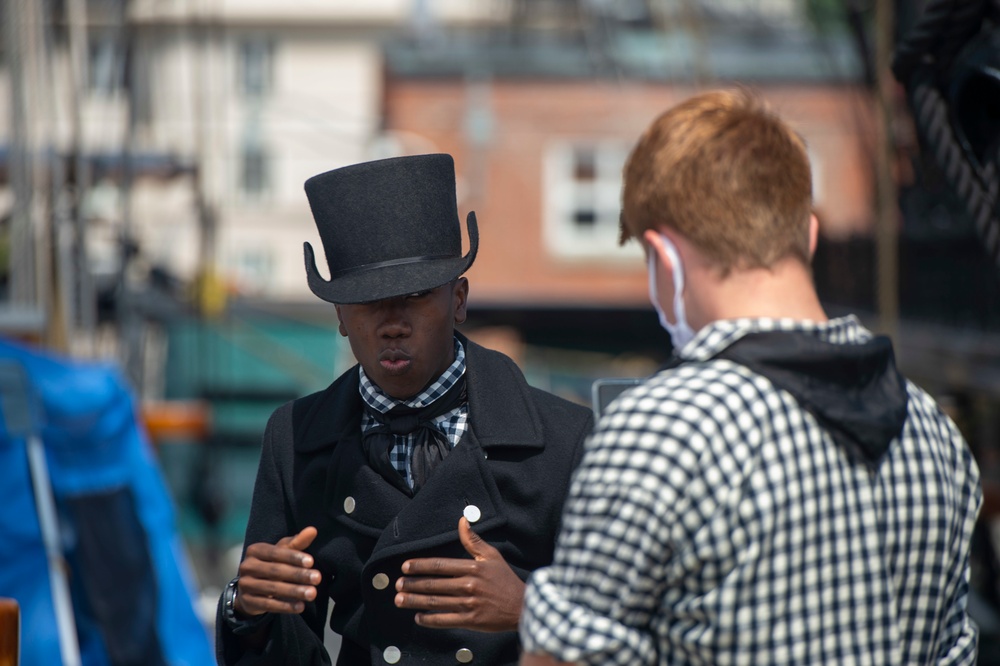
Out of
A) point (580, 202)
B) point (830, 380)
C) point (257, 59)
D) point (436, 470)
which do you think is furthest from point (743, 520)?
point (257, 59)

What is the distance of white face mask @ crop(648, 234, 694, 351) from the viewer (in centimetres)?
159

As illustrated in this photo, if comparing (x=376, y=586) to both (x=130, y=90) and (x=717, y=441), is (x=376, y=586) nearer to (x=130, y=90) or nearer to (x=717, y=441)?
(x=717, y=441)

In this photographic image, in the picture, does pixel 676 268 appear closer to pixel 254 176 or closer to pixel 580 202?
pixel 580 202

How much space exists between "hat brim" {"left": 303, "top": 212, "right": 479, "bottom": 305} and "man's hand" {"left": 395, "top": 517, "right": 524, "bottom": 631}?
360 mm

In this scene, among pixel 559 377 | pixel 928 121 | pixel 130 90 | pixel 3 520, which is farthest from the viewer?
pixel 559 377

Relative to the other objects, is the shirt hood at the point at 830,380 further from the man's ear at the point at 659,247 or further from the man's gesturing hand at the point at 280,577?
the man's gesturing hand at the point at 280,577

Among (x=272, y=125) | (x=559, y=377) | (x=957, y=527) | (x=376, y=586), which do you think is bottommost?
(x=272, y=125)

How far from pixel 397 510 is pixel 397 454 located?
101 mm

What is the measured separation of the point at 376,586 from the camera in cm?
192

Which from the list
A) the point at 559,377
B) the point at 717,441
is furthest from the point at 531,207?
the point at 717,441

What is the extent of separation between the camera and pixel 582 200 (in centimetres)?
2156

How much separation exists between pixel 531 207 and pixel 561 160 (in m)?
0.96

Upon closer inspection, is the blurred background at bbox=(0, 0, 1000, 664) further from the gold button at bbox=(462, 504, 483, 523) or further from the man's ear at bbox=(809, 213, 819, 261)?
the gold button at bbox=(462, 504, 483, 523)

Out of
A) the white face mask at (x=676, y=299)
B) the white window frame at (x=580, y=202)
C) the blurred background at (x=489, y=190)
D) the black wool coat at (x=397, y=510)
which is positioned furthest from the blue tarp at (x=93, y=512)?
the white window frame at (x=580, y=202)
